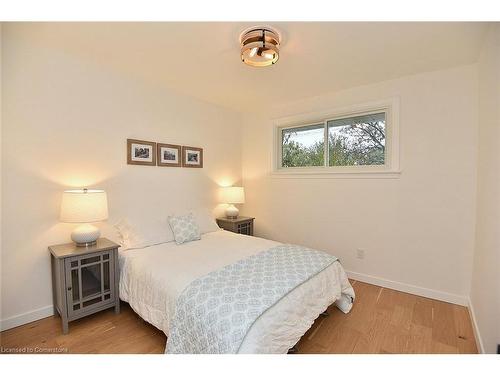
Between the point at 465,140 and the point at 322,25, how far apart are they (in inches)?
68.5

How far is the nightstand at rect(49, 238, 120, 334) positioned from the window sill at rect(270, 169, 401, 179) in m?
2.26

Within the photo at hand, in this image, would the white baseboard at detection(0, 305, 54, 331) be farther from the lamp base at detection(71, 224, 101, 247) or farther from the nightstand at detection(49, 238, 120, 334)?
the lamp base at detection(71, 224, 101, 247)

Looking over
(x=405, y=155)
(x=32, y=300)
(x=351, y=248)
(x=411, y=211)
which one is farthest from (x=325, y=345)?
(x=32, y=300)

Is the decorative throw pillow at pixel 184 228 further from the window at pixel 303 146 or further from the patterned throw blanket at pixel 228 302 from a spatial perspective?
the window at pixel 303 146

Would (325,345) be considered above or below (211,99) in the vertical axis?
below

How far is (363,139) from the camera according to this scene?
2863 millimetres

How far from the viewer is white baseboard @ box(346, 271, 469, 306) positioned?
2.28 metres

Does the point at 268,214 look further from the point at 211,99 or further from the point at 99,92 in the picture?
the point at 99,92

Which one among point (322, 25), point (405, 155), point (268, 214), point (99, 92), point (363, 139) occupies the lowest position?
point (268, 214)

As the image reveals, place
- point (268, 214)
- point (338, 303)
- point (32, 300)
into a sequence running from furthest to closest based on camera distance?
point (268, 214)
point (338, 303)
point (32, 300)

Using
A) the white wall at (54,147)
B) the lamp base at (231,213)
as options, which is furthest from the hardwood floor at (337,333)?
the lamp base at (231,213)

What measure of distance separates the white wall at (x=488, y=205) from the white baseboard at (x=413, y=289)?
0.21 m

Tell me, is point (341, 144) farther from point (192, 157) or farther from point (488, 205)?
point (192, 157)

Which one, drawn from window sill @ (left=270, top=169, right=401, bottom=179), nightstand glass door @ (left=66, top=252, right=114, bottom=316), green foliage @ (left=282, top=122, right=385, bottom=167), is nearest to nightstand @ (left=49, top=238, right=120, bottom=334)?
nightstand glass door @ (left=66, top=252, right=114, bottom=316)
